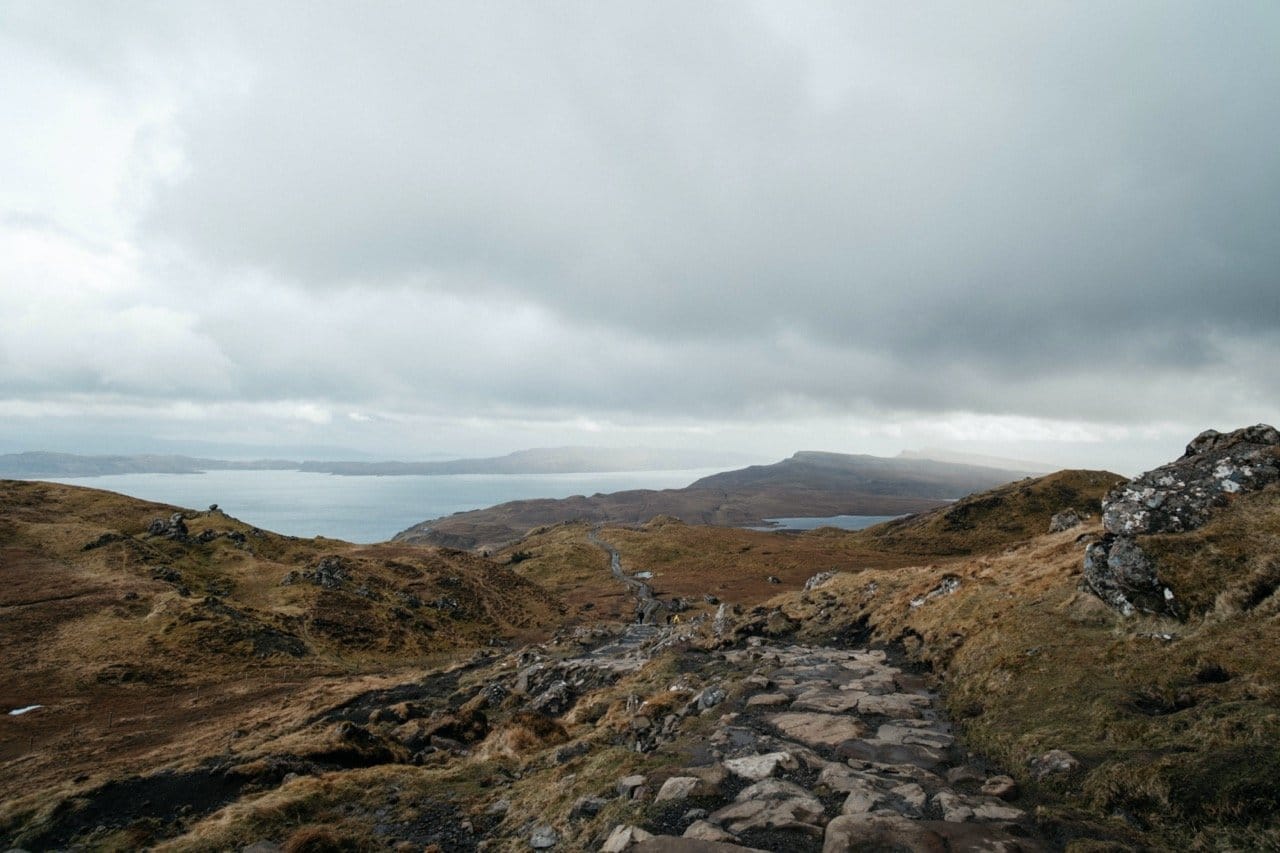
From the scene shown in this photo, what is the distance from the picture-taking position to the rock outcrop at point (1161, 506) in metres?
18.8

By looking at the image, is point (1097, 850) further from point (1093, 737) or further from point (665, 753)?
point (665, 753)

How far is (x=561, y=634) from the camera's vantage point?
58156mm

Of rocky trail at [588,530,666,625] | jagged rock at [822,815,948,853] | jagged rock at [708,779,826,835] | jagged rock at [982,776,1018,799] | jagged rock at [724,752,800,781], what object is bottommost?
rocky trail at [588,530,666,625]

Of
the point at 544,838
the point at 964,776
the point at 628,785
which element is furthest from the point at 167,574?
the point at 964,776

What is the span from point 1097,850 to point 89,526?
102455 mm

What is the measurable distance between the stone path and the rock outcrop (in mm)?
7854

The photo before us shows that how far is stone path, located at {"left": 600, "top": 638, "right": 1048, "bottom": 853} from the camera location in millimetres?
9984

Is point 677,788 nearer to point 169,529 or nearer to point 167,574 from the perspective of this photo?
point 167,574

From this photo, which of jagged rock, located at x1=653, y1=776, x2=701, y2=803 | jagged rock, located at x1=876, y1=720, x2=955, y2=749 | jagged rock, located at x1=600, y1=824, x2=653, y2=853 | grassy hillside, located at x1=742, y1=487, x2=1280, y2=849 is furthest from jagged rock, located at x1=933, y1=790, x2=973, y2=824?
jagged rock, located at x1=600, y1=824, x2=653, y2=853

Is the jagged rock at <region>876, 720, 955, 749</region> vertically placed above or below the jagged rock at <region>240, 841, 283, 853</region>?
above

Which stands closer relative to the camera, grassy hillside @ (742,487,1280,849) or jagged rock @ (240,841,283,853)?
grassy hillside @ (742,487,1280,849)

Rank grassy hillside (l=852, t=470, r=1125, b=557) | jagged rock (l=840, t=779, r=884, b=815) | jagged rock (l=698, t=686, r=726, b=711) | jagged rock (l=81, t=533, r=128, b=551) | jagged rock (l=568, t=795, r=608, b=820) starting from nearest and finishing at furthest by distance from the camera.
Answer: jagged rock (l=840, t=779, r=884, b=815) < jagged rock (l=568, t=795, r=608, b=820) < jagged rock (l=698, t=686, r=726, b=711) < jagged rock (l=81, t=533, r=128, b=551) < grassy hillside (l=852, t=470, r=1125, b=557)

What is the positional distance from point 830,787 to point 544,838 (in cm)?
654

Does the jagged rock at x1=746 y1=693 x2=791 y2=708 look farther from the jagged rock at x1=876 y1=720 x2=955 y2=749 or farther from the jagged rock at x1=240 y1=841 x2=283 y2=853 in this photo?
the jagged rock at x1=240 y1=841 x2=283 y2=853
